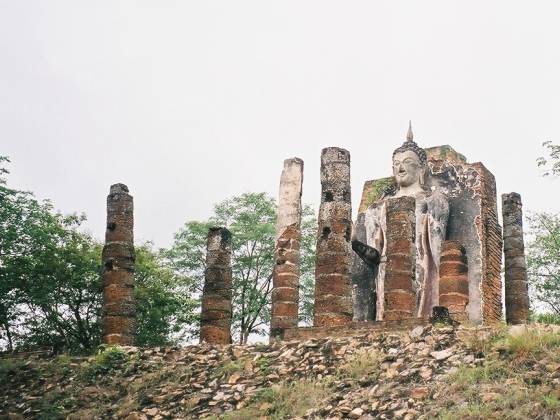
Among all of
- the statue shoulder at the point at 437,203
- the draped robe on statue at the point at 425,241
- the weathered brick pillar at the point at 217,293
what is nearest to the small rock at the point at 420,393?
the weathered brick pillar at the point at 217,293

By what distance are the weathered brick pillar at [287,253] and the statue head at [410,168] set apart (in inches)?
107

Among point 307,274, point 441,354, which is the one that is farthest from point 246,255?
point 441,354

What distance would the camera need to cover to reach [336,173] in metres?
16.9

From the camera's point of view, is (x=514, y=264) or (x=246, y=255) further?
(x=246, y=255)

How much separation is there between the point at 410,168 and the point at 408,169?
56mm

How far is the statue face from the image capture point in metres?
20.2

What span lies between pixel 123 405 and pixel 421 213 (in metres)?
9.33

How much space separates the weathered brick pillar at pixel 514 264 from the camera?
1898cm

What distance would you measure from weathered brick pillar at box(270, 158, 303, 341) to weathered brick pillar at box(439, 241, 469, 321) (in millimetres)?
3029

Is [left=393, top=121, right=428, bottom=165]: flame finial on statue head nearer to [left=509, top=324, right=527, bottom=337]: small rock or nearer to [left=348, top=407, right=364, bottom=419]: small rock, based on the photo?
[left=509, top=324, right=527, bottom=337]: small rock

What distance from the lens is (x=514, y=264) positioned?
19.2 metres

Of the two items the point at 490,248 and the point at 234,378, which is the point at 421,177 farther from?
the point at 234,378

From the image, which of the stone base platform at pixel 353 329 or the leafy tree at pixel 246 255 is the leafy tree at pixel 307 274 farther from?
the stone base platform at pixel 353 329

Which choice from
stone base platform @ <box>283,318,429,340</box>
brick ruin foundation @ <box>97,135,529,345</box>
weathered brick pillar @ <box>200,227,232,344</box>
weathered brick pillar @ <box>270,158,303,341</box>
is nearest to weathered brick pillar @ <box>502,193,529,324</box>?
brick ruin foundation @ <box>97,135,529,345</box>
